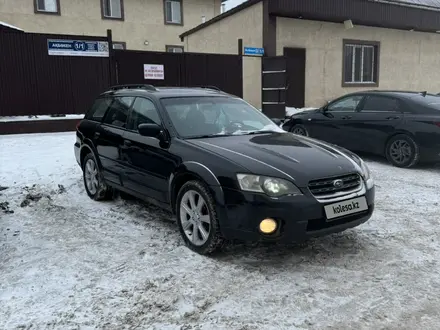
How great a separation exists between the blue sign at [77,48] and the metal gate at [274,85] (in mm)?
5373

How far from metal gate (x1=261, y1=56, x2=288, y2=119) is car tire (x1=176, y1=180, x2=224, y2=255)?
1042 cm

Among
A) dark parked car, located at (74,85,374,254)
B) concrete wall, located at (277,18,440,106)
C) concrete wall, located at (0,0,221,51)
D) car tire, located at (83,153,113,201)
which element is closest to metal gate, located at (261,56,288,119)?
concrete wall, located at (277,18,440,106)

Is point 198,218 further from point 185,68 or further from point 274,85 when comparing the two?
point 274,85

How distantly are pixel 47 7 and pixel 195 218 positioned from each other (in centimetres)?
1952

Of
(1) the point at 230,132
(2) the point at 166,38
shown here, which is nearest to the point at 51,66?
(1) the point at 230,132

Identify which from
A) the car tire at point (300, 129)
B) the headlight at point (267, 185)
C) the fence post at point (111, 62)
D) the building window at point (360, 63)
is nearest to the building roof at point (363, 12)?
the building window at point (360, 63)

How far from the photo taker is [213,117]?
4.80 meters

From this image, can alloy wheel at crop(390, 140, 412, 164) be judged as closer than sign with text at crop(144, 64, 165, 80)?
Yes

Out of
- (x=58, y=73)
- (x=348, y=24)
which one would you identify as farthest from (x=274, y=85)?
(x=58, y=73)

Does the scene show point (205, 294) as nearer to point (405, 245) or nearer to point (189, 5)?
point (405, 245)

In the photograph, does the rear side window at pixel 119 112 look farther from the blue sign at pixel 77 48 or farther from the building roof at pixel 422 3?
the building roof at pixel 422 3

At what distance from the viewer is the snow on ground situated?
115 inches

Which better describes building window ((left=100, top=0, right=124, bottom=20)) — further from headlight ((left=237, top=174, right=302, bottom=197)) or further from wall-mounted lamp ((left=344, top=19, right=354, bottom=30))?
headlight ((left=237, top=174, right=302, bottom=197))

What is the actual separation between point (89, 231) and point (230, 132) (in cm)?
188
